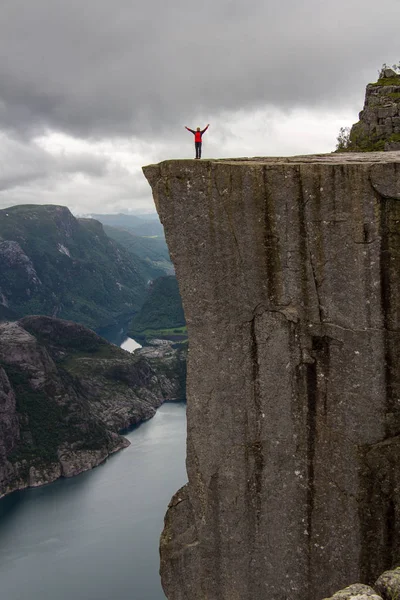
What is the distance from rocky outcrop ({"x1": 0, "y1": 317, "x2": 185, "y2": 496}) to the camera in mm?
123250

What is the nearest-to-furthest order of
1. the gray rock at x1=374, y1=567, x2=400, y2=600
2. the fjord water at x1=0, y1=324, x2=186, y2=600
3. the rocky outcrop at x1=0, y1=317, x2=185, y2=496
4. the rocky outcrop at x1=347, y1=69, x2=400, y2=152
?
1. the gray rock at x1=374, y1=567, x2=400, y2=600
2. the rocky outcrop at x1=347, y1=69, x2=400, y2=152
3. the fjord water at x1=0, y1=324, x2=186, y2=600
4. the rocky outcrop at x1=0, y1=317, x2=185, y2=496

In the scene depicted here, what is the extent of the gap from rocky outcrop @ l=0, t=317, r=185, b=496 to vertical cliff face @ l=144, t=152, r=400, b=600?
4354 inches

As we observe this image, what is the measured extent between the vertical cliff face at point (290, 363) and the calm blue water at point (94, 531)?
54838 mm

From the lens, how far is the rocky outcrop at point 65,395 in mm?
123250

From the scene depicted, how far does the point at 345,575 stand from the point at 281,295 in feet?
19.2

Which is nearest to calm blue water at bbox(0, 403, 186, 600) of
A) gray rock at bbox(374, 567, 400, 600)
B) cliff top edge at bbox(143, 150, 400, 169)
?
cliff top edge at bbox(143, 150, 400, 169)

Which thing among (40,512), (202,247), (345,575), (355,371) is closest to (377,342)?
(355,371)

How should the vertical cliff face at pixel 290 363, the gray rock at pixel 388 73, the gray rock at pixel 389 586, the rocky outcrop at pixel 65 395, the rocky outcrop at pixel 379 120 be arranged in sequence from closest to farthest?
the gray rock at pixel 389 586, the vertical cliff face at pixel 290 363, the rocky outcrop at pixel 379 120, the gray rock at pixel 388 73, the rocky outcrop at pixel 65 395

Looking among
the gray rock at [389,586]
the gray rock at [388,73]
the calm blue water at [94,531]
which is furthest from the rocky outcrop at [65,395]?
the gray rock at [389,586]

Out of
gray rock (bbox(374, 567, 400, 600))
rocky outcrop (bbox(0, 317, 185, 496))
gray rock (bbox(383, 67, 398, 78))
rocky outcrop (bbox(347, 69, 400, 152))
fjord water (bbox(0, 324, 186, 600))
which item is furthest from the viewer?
rocky outcrop (bbox(0, 317, 185, 496))

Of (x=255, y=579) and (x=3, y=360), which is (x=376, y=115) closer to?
(x=255, y=579)

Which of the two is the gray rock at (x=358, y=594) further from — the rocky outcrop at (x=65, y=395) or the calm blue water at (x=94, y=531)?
the rocky outcrop at (x=65, y=395)

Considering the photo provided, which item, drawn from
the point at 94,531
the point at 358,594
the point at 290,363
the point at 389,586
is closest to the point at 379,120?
the point at 290,363

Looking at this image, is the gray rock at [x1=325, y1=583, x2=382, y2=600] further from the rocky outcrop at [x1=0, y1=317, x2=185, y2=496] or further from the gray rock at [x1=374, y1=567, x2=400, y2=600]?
the rocky outcrop at [x1=0, y1=317, x2=185, y2=496]
